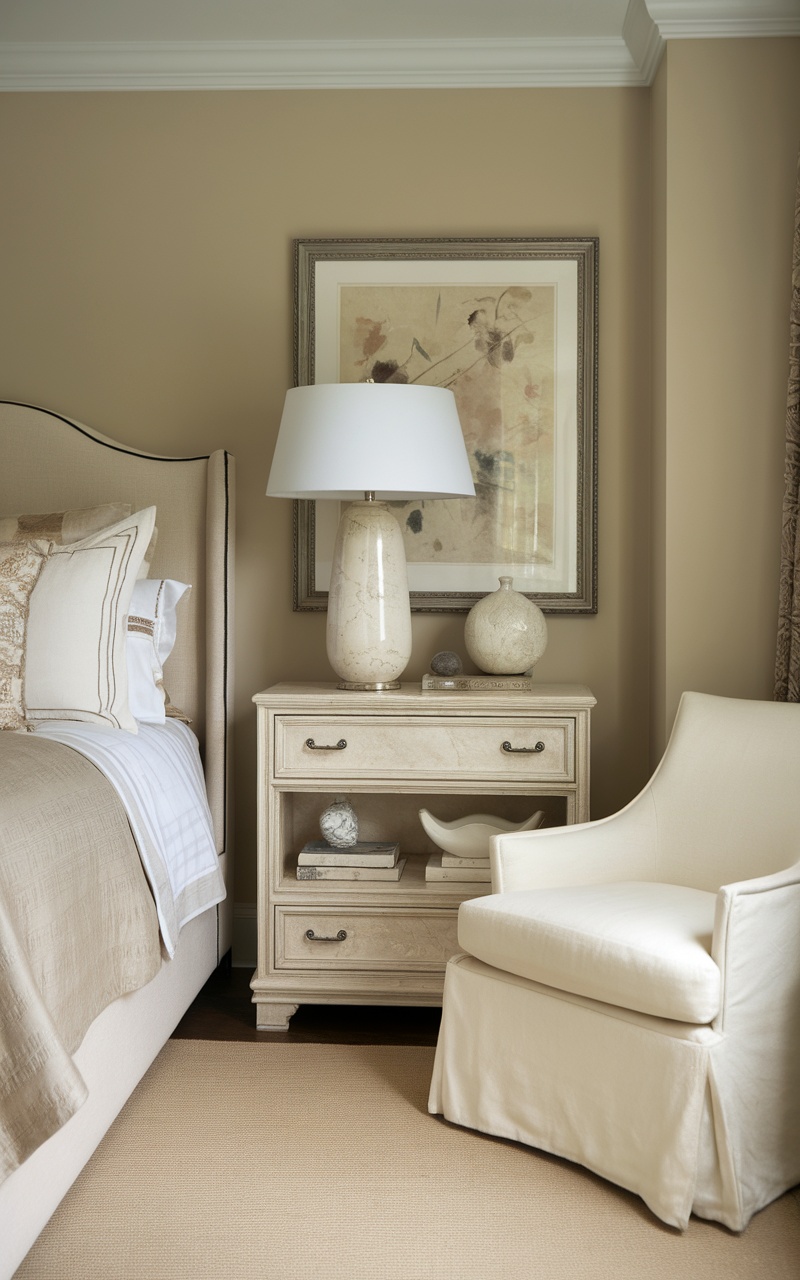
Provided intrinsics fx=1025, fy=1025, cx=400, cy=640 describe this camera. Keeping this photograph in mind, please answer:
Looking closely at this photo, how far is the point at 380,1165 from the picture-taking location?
5.96ft

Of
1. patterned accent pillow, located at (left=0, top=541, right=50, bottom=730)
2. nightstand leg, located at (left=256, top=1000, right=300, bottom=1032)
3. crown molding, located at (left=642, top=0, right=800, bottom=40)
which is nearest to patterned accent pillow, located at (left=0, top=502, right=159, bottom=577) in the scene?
patterned accent pillow, located at (left=0, top=541, right=50, bottom=730)

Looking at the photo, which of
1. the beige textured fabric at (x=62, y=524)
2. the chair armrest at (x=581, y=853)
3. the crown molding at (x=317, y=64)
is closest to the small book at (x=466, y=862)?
the chair armrest at (x=581, y=853)

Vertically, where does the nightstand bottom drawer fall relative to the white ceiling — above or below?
below

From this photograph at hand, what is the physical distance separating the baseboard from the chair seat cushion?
3.69 ft

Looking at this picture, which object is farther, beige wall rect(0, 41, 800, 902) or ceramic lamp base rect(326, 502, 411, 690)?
beige wall rect(0, 41, 800, 902)

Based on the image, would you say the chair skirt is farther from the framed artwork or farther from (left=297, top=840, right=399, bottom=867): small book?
the framed artwork

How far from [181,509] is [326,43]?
135cm

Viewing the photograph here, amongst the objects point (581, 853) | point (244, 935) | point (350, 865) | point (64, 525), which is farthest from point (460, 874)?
point (64, 525)

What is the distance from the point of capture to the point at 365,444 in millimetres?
2375

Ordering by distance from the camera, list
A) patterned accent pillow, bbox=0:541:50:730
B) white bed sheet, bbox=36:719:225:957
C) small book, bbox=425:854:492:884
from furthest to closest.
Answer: small book, bbox=425:854:492:884 < patterned accent pillow, bbox=0:541:50:730 < white bed sheet, bbox=36:719:225:957

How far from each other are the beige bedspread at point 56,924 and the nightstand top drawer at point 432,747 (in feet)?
1.95

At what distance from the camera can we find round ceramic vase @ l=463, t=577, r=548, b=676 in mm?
2588

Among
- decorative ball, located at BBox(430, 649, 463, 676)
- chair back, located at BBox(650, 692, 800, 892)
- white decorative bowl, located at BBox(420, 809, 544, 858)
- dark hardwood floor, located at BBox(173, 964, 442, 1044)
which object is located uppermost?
decorative ball, located at BBox(430, 649, 463, 676)

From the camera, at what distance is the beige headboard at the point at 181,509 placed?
106 inches
